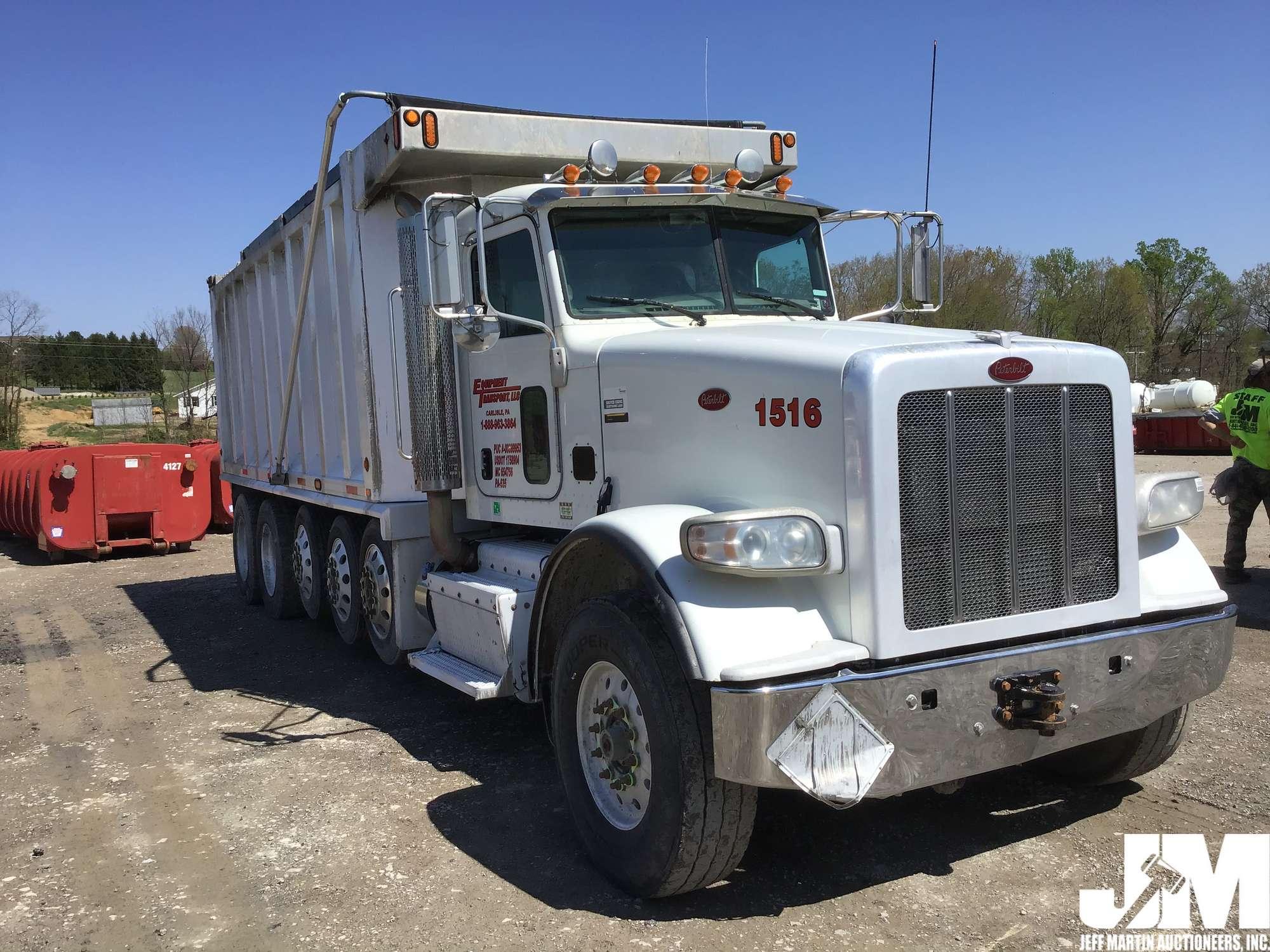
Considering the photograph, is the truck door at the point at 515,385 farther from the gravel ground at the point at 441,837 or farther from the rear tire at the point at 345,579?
the rear tire at the point at 345,579

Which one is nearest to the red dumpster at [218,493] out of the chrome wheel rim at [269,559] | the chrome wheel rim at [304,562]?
the chrome wheel rim at [269,559]

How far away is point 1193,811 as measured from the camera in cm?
441

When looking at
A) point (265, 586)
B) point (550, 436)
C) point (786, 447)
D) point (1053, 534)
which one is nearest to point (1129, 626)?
point (1053, 534)

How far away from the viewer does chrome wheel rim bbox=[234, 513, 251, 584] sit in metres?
10.4

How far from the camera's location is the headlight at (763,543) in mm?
3494

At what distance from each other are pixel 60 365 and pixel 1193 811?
7371cm

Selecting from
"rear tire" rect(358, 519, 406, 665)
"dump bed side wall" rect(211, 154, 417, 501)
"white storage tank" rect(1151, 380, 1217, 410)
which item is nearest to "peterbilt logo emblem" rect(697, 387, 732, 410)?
"dump bed side wall" rect(211, 154, 417, 501)

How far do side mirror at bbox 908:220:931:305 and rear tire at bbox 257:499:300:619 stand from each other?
237 inches

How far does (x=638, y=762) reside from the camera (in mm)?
3885

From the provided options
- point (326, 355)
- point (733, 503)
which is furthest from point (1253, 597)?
point (326, 355)

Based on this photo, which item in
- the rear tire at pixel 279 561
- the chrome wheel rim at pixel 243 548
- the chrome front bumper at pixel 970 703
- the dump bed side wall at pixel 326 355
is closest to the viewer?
the chrome front bumper at pixel 970 703

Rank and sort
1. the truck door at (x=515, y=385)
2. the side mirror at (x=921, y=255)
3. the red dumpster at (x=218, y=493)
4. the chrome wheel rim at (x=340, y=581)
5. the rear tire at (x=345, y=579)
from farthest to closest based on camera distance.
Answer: the red dumpster at (x=218, y=493) → the chrome wheel rim at (x=340, y=581) → the rear tire at (x=345, y=579) → the side mirror at (x=921, y=255) → the truck door at (x=515, y=385)

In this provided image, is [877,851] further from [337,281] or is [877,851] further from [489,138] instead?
[337,281]

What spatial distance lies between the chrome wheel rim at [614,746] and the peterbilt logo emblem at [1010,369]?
66.8 inches
